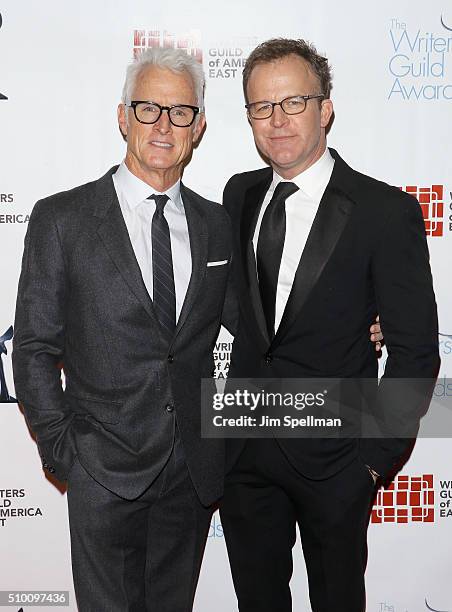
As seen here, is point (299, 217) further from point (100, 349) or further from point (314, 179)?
point (100, 349)

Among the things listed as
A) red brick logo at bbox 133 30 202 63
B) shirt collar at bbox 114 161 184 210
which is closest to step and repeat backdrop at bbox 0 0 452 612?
red brick logo at bbox 133 30 202 63

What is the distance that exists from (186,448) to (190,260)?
550mm

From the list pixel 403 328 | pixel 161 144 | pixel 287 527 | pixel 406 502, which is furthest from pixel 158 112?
pixel 406 502

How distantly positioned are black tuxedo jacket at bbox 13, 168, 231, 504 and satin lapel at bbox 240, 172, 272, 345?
0.18 metres

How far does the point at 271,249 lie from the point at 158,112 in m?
0.52

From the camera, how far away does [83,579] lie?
221cm

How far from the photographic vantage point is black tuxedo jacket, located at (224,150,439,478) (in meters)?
2.22

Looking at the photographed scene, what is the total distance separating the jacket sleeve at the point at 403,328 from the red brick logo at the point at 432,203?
0.64m

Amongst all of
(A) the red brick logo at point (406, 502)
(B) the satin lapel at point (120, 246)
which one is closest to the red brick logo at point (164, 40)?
(B) the satin lapel at point (120, 246)

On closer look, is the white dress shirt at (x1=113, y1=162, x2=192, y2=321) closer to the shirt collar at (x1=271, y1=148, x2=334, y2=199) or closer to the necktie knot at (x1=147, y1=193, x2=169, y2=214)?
the necktie knot at (x1=147, y1=193, x2=169, y2=214)

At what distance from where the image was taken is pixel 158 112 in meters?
2.19

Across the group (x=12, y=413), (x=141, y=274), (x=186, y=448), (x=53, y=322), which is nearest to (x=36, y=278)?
(x=53, y=322)

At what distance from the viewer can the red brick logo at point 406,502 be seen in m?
3.03

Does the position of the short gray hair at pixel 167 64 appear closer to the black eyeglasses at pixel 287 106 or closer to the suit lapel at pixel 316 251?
the black eyeglasses at pixel 287 106
